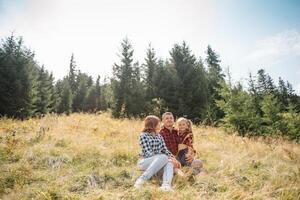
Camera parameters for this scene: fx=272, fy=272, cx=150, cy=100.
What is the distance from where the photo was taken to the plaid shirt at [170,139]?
654cm

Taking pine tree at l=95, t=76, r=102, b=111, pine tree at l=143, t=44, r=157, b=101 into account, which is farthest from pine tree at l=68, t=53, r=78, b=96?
pine tree at l=143, t=44, r=157, b=101

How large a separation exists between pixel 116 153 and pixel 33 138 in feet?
8.18

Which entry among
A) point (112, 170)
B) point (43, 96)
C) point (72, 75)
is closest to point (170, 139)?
point (112, 170)

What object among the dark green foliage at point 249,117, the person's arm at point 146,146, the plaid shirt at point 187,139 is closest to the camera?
the person's arm at point 146,146

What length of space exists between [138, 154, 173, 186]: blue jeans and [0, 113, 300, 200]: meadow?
166mm

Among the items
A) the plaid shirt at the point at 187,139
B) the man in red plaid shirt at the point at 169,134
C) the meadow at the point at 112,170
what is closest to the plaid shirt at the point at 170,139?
the man in red plaid shirt at the point at 169,134

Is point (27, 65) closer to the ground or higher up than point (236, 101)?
higher up

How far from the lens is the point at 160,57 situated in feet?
83.6

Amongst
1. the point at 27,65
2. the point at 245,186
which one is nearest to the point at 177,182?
the point at 245,186

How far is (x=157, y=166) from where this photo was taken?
538cm

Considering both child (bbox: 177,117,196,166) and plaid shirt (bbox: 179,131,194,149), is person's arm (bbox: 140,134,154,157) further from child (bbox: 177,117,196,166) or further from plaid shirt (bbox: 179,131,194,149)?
plaid shirt (bbox: 179,131,194,149)

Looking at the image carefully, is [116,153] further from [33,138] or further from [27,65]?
[27,65]

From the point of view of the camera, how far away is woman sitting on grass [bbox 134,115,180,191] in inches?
206

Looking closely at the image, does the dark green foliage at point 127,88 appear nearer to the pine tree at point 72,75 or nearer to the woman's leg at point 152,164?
the woman's leg at point 152,164
